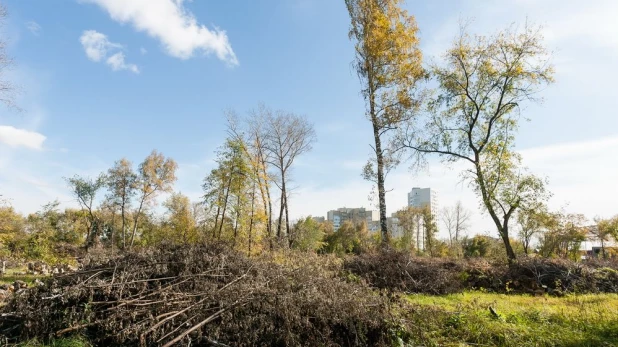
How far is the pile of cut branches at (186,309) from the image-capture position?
4.55m

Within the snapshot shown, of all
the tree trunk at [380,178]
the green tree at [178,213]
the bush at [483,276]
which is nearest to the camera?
the bush at [483,276]

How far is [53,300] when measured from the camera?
4820mm

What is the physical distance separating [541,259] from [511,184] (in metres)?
3.46

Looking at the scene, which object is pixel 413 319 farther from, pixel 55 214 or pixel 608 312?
pixel 55 214

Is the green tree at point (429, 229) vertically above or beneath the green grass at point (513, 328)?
above

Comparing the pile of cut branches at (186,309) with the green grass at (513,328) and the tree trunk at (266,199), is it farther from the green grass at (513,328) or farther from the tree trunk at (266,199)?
the tree trunk at (266,199)

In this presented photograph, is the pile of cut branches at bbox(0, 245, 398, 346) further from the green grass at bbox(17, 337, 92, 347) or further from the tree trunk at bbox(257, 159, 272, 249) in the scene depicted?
the tree trunk at bbox(257, 159, 272, 249)

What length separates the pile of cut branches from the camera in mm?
4547

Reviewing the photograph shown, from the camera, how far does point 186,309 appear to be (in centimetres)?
482

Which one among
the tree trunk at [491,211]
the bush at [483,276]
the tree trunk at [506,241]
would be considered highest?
the tree trunk at [491,211]

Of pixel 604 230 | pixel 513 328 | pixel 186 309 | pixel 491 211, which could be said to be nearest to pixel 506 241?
pixel 491 211

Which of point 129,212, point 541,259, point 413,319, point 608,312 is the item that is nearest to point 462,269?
point 541,259

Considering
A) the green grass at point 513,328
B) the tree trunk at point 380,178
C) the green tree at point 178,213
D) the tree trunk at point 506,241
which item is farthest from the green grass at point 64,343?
the green tree at point 178,213

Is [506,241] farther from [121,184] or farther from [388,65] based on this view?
[121,184]
